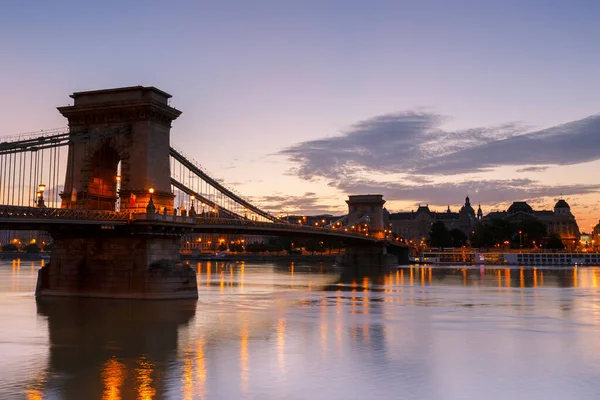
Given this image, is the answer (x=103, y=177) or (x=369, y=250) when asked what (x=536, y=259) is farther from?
(x=103, y=177)

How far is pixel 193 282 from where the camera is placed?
39125 mm

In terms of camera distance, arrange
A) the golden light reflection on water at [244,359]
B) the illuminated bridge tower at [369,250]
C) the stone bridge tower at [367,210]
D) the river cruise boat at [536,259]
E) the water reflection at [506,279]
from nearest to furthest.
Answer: the golden light reflection on water at [244,359] → the water reflection at [506,279] → the illuminated bridge tower at [369,250] → the stone bridge tower at [367,210] → the river cruise boat at [536,259]

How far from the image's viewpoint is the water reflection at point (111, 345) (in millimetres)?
16109

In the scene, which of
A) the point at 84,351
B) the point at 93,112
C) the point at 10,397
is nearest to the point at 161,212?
the point at 93,112

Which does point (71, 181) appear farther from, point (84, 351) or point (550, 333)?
point (550, 333)

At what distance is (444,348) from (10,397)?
44.2ft

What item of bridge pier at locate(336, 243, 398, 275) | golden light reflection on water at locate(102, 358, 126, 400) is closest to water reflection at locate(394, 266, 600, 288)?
bridge pier at locate(336, 243, 398, 275)

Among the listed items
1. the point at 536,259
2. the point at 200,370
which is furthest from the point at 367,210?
the point at 200,370

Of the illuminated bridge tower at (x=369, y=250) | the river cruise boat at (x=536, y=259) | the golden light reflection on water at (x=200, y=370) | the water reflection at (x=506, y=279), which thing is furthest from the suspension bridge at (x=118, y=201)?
the river cruise boat at (x=536, y=259)

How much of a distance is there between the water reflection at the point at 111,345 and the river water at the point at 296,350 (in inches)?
1.9

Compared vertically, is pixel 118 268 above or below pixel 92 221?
below

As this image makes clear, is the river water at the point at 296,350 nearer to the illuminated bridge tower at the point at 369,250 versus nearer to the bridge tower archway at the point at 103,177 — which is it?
the bridge tower archway at the point at 103,177

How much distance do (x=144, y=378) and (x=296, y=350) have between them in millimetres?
Result: 5960

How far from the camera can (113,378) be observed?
672 inches
